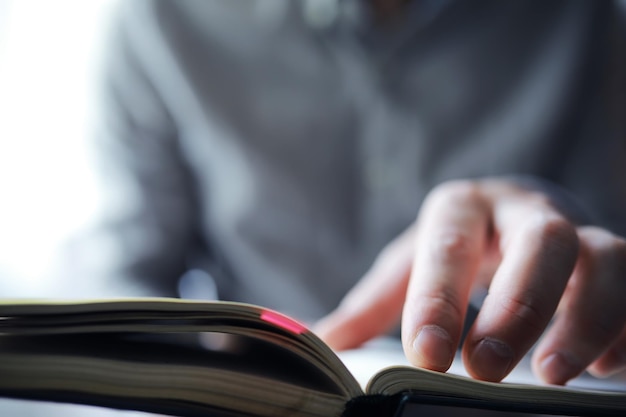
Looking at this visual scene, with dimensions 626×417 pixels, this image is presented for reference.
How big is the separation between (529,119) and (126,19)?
0.82 meters

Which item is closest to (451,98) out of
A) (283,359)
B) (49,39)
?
(283,359)

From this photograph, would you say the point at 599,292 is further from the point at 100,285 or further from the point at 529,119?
the point at 100,285

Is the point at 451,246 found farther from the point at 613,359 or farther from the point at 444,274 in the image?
the point at 613,359

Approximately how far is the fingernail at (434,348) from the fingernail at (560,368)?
102mm

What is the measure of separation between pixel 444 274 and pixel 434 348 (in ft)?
0.28

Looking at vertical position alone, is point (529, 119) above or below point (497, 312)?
above

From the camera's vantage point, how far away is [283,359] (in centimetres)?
37

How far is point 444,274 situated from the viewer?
18.0 inches

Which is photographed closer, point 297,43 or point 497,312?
point 497,312

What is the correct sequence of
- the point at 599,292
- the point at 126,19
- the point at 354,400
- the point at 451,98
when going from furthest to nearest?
the point at 126,19, the point at 451,98, the point at 599,292, the point at 354,400

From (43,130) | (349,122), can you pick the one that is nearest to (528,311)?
(349,122)

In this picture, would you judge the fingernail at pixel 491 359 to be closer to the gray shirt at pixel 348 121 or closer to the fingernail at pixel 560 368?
the fingernail at pixel 560 368

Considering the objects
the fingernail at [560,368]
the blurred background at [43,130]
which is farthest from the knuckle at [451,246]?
the blurred background at [43,130]

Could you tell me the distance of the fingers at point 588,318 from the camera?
1.44ft
